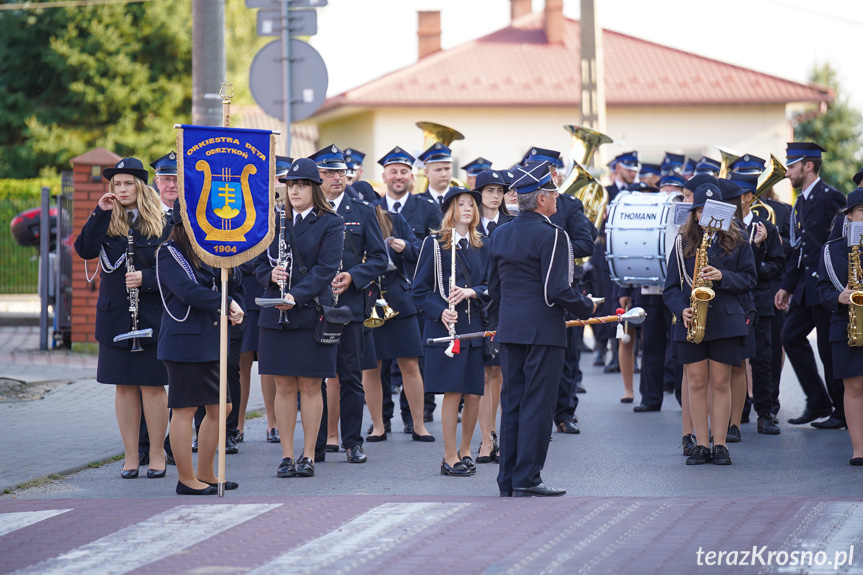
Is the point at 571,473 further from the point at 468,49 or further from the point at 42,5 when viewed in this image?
the point at 42,5

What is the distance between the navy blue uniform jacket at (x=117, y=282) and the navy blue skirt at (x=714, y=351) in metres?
3.93

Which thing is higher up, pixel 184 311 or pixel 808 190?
pixel 808 190

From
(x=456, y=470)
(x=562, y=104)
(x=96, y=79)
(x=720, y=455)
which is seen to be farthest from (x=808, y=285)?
(x=96, y=79)

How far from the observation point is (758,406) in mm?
10922

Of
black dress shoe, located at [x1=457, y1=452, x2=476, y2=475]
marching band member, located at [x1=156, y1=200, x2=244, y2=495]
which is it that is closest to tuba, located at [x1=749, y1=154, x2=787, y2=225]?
black dress shoe, located at [x1=457, y1=452, x2=476, y2=475]

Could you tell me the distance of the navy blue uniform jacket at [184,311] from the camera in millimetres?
7957

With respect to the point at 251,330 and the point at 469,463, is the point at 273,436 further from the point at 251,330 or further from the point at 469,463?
the point at 469,463

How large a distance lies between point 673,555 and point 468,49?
31396 millimetres

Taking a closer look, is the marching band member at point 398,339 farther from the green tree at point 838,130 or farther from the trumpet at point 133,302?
the green tree at point 838,130

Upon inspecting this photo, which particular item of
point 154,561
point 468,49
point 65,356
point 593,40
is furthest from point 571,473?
point 468,49

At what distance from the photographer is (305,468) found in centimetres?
873

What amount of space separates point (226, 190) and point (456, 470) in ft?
8.59

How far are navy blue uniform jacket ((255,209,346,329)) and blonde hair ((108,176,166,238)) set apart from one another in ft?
2.76

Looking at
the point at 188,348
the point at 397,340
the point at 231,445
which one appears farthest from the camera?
the point at 397,340
